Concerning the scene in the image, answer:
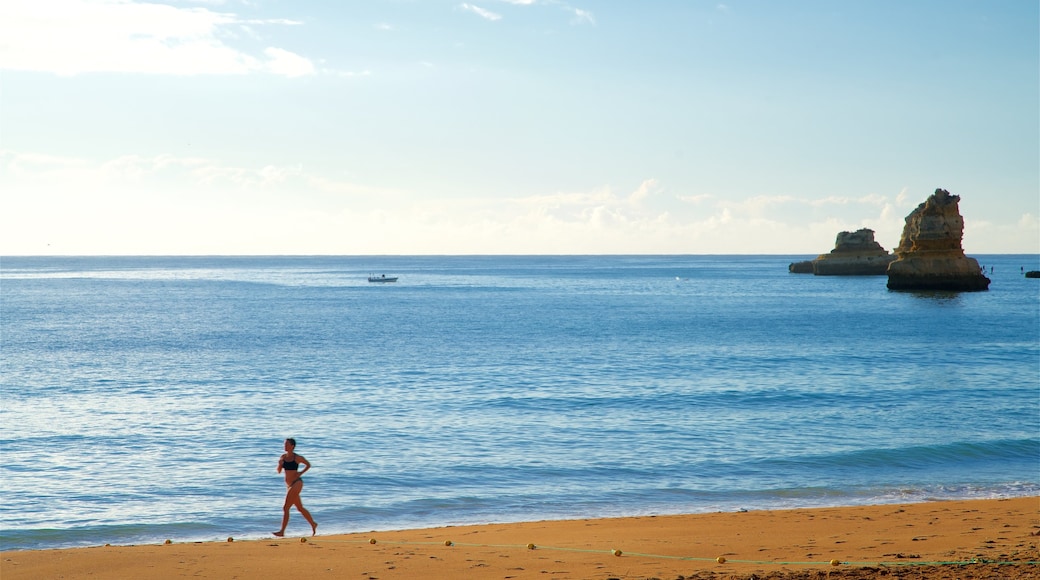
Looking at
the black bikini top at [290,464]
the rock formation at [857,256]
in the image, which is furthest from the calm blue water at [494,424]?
the rock formation at [857,256]

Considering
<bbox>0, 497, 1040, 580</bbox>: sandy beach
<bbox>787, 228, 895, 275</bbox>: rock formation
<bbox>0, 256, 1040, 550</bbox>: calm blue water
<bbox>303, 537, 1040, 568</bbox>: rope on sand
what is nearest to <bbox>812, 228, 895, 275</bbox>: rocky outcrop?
<bbox>787, 228, 895, 275</bbox>: rock formation

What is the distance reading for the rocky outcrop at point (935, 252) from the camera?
9425cm

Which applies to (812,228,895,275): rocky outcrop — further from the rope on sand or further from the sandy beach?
the rope on sand

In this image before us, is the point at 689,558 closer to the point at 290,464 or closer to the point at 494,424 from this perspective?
the point at 290,464

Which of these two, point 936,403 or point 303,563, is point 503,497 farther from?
point 936,403

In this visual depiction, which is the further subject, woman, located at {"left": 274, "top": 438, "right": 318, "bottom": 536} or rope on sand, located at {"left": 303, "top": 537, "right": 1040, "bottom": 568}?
woman, located at {"left": 274, "top": 438, "right": 318, "bottom": 536}

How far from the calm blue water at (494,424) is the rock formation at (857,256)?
98.5 meters

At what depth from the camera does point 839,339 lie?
60656 mm

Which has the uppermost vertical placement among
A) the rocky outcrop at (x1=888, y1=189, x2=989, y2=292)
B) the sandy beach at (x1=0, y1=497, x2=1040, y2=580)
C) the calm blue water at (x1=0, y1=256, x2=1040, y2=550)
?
the rocky outcrop at (x1=888, y1=189, x2=989, y2=292)

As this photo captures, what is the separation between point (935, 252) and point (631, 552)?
95.1 metres

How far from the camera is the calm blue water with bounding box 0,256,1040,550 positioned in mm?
20266

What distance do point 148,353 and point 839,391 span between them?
40402 mm

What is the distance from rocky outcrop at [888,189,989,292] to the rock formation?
6065 cm

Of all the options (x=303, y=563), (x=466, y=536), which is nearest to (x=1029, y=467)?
(x=466, y=536)
